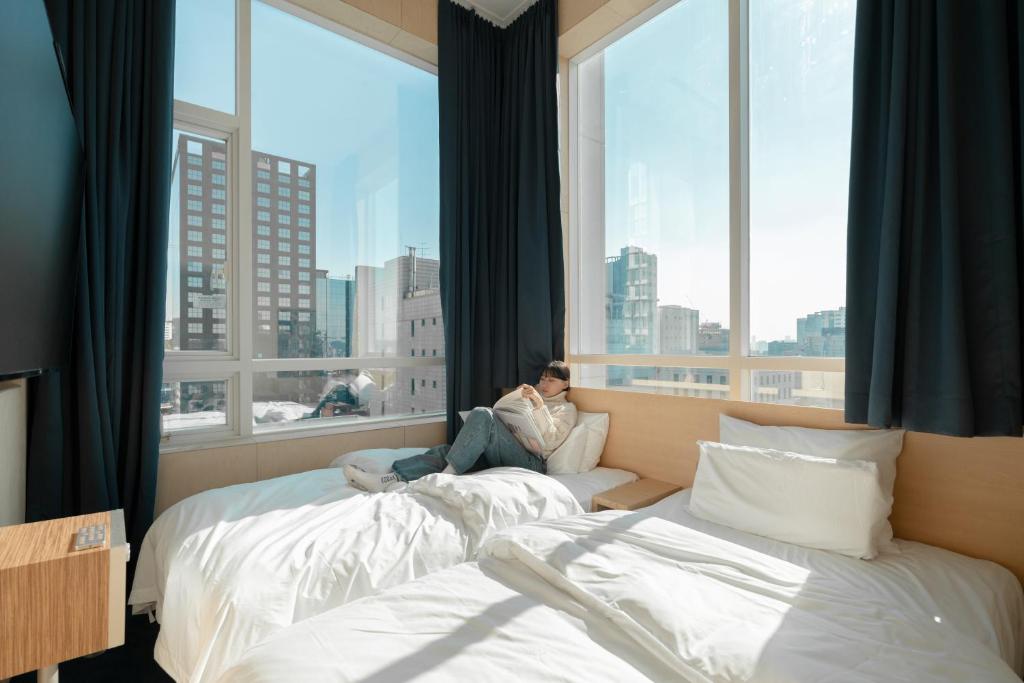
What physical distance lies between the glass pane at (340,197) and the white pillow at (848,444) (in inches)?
79.4

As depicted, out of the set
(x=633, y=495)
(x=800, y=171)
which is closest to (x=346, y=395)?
(x=633, y=495)

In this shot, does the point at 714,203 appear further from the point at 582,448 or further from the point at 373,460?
the point at 373,460

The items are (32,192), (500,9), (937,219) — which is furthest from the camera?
(500,9)

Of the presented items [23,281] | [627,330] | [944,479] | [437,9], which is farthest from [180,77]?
[944,479]

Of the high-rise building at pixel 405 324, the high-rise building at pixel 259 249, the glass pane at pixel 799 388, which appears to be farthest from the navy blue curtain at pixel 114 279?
the glass pane at pixel 799 388

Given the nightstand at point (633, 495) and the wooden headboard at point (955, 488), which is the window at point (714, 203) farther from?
the nightstand at point (633, 495)

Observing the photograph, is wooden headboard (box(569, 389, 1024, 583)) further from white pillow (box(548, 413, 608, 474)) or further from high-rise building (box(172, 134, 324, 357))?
high-rise building (box(172, 134, 324, 357))

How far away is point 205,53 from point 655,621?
3.10m

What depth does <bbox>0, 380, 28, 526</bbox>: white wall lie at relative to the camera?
59.1 inches

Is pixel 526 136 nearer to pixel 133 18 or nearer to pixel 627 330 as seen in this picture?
pixel 627 330

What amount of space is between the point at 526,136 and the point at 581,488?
219 cm

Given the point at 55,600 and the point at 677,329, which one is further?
the point at 677,329

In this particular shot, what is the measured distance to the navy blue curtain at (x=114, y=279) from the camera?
193cm

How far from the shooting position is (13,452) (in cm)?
166
